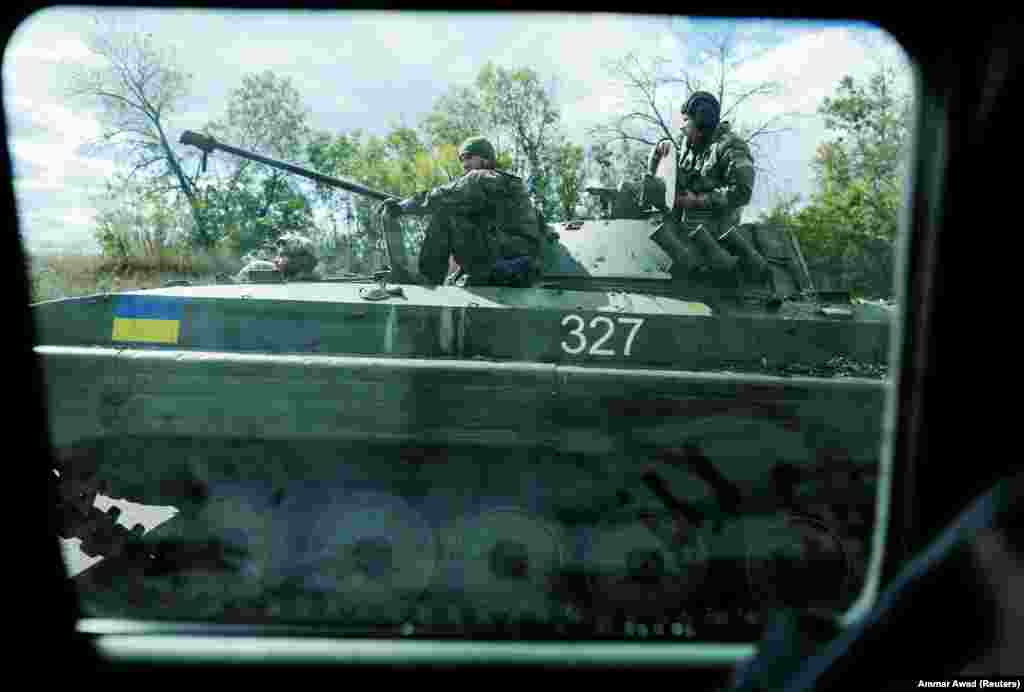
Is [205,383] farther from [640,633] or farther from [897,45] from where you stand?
[897,45]

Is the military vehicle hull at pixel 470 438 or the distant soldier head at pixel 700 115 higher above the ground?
the distant soldier head at pixel 700 115

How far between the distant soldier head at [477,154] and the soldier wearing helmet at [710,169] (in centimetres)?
122

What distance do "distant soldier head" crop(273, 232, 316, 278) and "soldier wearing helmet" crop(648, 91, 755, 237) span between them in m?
2.38

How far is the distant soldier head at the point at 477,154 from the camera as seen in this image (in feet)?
16.6

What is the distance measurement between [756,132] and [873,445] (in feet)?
8.22

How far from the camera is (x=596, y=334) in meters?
4.48

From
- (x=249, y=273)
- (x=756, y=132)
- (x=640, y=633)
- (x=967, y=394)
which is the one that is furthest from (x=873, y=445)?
(x=249, y=273)

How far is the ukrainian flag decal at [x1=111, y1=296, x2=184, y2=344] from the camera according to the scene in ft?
14.7

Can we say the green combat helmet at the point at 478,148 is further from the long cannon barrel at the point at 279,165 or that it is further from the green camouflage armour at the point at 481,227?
the long cannon barrel at the point at 279,165

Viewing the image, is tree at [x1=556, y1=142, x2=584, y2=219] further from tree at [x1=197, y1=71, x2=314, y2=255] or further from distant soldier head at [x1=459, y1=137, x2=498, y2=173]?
tree at [x1=197, y1=71, x2=314, y2=255]

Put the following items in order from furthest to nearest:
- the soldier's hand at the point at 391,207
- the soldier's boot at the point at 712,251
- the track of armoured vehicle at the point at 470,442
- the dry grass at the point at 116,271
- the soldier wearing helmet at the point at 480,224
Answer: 1. the soldier's hand at the point at 391,207
2. the soldier wearing helmet at the point at 480,224
3. the soldier's boot at the point at 712,251
4. the dry grass at the point at 116,271
5. the track of armoured vehicle at the point at 470,442

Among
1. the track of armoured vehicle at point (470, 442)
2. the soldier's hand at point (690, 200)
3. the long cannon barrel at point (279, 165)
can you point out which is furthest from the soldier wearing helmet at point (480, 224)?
the soldier's hand at point (690, 200)

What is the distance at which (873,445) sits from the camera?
3.77 meters

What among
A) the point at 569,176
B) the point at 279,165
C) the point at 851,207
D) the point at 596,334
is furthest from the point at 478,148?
the point at 851,207
